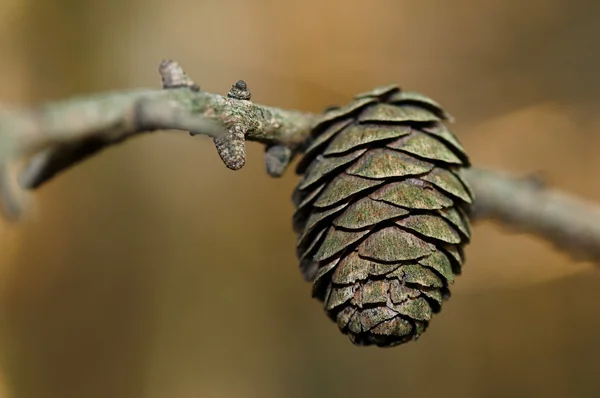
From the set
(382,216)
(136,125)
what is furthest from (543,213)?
(136,125)

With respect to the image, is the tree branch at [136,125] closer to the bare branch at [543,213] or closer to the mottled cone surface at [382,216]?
the mottled cone surface at [382,216]

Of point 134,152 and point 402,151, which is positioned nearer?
point 402,151

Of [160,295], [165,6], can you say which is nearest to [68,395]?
[160,295]

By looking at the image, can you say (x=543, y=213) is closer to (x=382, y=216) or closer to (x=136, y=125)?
(x=382, y=216)

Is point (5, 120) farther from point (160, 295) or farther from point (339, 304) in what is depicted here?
point (160, 295)

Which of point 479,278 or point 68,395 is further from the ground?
point 479,278
